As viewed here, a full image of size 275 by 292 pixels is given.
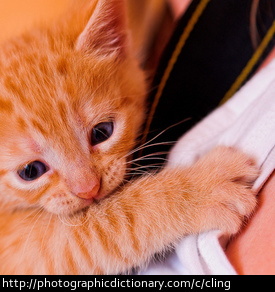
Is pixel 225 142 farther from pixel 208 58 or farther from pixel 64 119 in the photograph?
pixel 64 119

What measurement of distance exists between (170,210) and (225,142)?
0.88 feet

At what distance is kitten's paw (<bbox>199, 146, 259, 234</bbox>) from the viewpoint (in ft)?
2.59

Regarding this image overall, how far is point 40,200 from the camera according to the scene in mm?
926

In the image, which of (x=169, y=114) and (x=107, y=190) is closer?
(x=107, y=190)

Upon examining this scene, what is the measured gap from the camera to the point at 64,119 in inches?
34.4

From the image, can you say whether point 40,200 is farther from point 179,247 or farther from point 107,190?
point 179,247

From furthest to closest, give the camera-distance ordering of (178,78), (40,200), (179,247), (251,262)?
(178,78), (40,200), (179,247), (251,262)

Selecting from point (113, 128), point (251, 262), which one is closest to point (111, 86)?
point (113, 128)

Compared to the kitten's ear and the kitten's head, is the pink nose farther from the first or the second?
the kitten's ear

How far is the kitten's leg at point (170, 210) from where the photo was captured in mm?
820

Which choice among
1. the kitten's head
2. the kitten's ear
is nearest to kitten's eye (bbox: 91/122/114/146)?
the kitten's head

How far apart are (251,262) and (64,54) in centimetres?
79

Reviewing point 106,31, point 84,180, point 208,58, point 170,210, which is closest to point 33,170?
point 84,180

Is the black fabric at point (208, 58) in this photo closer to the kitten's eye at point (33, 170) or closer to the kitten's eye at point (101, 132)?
the kitten's eye at point (101, 132)
